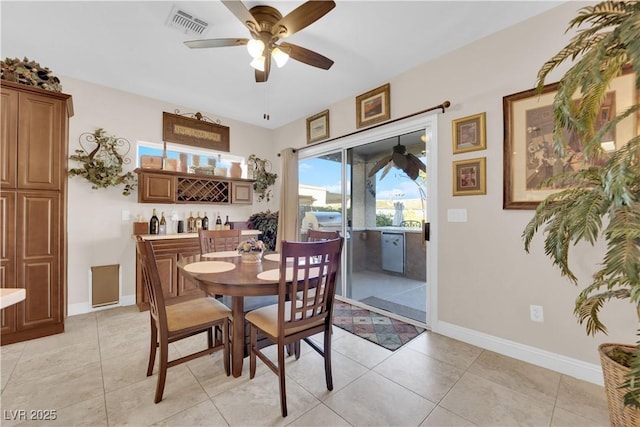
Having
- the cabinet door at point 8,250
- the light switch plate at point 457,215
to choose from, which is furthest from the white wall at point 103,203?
the light switch plate at point 457,215

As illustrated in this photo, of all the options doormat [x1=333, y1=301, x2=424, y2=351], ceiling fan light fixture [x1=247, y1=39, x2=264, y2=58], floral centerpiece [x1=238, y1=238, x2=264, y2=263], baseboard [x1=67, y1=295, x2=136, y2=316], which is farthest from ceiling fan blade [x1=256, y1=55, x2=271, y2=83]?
baseboard [x1=67, y1=295, x2=136, y2=316]

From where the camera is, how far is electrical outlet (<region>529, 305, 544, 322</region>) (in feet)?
6.79

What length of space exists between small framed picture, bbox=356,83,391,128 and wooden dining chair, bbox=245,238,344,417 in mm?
2003

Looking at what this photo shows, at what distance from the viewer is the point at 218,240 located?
2.88 meters

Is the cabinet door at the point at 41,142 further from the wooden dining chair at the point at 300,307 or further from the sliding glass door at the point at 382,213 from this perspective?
the sliding glass door at the point at 382,213

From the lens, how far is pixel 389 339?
2488 mm

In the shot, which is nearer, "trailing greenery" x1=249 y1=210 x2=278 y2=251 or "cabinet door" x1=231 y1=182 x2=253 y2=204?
"cabinet door" x1=231 y1=182 x2=253 y2=204

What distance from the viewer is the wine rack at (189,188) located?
3.37m

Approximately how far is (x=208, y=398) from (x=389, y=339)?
161 centimetres

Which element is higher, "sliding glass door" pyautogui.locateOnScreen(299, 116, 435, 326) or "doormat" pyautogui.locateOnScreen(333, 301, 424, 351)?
"sliding glass door" pyautogui.locateOnScreen(299, 116, 435, 326)

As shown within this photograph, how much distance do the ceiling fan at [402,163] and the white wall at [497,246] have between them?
347 millimetres

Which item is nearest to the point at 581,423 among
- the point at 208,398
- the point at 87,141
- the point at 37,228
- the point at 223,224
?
the point at 208,398

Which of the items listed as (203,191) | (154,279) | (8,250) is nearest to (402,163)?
(154,279)

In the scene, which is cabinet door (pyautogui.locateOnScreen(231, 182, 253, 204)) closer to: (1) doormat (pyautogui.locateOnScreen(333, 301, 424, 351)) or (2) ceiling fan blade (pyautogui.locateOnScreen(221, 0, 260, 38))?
(1) doormat (pyautogui.locateOnScreen(333, 301, 424, 351))
